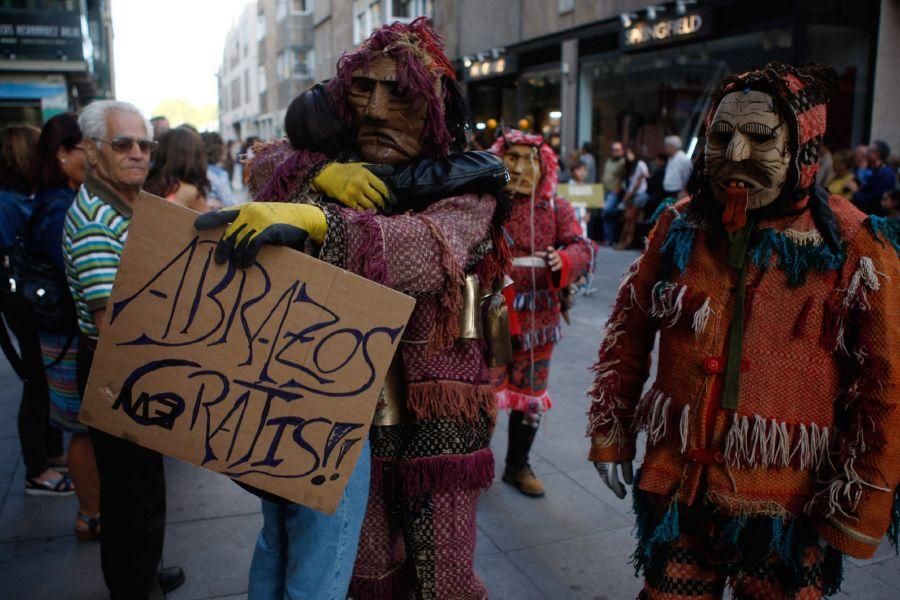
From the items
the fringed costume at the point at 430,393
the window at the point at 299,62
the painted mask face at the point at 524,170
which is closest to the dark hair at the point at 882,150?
the painted mask face at the point at 524,170

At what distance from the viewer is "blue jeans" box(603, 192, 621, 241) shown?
13.7m

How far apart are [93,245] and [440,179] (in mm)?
1214

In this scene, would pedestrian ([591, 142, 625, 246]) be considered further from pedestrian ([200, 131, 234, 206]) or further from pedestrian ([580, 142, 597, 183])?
pedestrian ([200, 131, 234, 206])

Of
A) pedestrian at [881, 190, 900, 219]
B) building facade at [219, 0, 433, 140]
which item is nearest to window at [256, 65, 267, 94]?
building facade at [219, 0, 433, 140]

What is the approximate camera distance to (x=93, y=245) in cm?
236

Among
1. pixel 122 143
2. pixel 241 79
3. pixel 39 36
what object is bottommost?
pixel 122 143

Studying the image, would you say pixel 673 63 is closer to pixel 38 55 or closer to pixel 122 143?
pixel 122 143

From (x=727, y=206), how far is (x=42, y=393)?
11.3 feet

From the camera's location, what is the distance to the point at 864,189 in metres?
8.34

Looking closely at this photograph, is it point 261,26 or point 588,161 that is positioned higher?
point 261,26

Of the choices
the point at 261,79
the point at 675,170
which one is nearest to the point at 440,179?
the point at 675,170

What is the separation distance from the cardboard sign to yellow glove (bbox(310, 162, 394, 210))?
305 mm

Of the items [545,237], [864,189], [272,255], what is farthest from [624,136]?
[272,255]

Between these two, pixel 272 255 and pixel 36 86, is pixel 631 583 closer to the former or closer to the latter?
pixel 272 255
